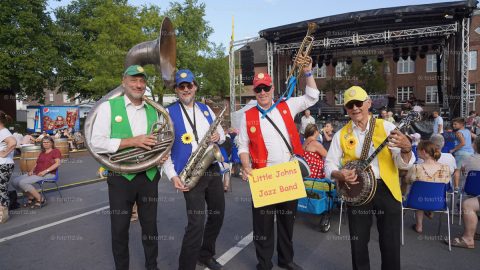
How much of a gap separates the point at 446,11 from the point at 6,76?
24.6m

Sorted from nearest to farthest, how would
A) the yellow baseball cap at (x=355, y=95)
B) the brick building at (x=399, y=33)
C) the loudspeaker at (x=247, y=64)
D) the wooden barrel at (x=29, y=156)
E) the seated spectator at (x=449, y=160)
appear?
1. the yellow baseball cap at (x=355, y=95)
2. the seated spectator at (x=449, y=160)
3. the wooden barrel at (x=29, y=156)
4. the brick building at (x=399, y=33)
5. the loudspeaker at (x=247, y=64)

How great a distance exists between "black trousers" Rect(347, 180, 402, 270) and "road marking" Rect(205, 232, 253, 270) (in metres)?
1.69

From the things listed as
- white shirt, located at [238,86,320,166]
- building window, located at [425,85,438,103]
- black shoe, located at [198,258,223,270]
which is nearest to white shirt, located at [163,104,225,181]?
white shirt, located at [238,86,320,166]

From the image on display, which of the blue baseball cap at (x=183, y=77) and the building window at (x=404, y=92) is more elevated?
the building window at (x=404, y=92)

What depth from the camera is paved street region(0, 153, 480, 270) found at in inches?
161

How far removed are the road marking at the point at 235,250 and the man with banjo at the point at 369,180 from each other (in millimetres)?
1689

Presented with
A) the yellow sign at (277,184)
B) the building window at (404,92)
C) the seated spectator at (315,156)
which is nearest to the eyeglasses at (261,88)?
the yellow sign at (277,184)

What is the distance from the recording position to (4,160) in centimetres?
569

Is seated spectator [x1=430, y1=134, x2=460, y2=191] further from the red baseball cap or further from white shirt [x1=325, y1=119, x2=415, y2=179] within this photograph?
the red baseball cap

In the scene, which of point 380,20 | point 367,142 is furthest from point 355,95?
point 380,20

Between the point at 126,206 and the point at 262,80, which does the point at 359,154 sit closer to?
the point at 262,80

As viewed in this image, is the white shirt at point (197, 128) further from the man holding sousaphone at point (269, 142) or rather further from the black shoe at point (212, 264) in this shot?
the black shoe at point (212, 264)

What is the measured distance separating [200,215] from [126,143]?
3.20ft

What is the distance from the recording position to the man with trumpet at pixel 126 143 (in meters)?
3.08
